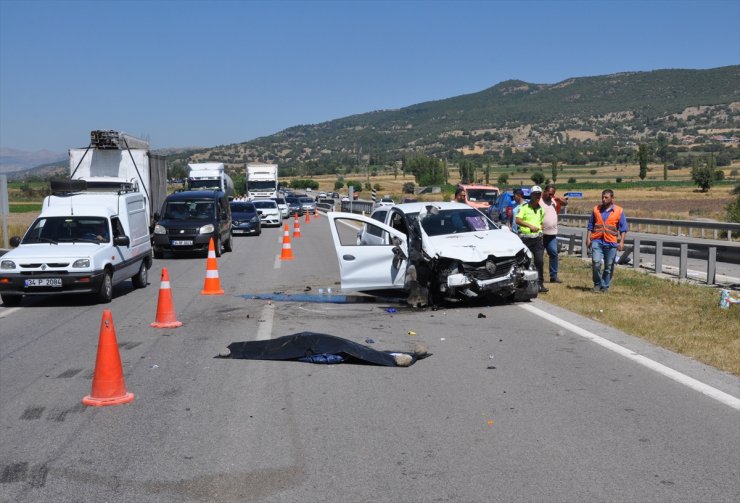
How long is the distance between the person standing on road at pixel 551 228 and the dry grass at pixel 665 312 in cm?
41

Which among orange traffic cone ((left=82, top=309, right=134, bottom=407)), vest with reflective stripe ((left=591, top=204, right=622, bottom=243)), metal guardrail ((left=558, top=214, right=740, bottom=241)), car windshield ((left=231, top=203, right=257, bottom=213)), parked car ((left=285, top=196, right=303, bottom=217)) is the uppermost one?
vest with reflective stripe ((left=591, top=204, right=622, bottom=243))

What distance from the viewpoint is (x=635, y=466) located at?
5.51m

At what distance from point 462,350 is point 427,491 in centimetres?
473

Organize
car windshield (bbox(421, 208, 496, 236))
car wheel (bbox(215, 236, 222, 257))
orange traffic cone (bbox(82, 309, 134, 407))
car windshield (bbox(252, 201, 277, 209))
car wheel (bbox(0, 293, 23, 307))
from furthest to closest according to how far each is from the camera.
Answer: car windshield (bbox(252, 201, 277, 209)) < car wheel (bbox(215, 236, 222, 257)) < car windshield (bbox(421, 208, 496, 236)) < car wheel (bbox(0, 293, 23, 307)) < orange traffic cone (bbox(82, 309, 134, 407))

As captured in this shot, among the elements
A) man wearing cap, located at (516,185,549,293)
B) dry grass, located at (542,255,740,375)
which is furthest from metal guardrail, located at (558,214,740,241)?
man wearing cap, located at (516,185,549,293)

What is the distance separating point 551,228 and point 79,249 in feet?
27.9

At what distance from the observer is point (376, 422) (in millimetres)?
6590

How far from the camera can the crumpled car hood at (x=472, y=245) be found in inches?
510

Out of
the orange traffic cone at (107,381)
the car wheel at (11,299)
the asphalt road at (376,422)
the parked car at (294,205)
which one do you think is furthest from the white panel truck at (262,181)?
the orange traffic cone at (107,381)

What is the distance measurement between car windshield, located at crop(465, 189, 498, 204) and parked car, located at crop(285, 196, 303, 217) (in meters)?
22.8

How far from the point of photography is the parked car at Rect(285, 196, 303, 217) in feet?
196

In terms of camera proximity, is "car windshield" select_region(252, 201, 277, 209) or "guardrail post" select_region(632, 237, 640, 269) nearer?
"guardrail post" select_region(632, 237, 640, 269)

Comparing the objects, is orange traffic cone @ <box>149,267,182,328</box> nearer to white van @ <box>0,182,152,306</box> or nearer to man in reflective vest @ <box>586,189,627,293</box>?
white van @ <box>0,182,152,306</box>

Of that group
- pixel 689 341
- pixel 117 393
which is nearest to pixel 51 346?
pixel 117 393
